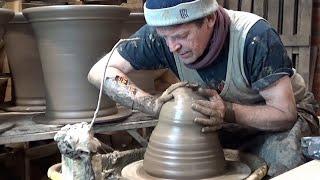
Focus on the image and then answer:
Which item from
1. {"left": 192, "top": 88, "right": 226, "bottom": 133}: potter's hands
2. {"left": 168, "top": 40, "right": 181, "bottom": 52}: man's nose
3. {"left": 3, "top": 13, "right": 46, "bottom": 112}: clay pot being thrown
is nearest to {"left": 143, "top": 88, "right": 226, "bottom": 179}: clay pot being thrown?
{"left": 192, "top": 88, "right": 226, "bottom": 133}: potter's hands

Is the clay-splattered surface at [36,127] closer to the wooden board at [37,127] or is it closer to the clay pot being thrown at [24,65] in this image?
the wooden board at [37,127]

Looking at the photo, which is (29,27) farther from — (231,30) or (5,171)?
(231,30)

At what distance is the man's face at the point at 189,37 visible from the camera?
1456 millimetres

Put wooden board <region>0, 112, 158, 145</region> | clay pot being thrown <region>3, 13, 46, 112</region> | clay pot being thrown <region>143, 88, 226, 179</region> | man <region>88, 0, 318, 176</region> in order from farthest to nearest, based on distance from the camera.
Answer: clay pot being thrown <region>3, 13, 46, 112</region>, wooden board <region>0, 112, 158, 145</region>, man <region>88, 0, 318, 176</region>, clay pot being thrown <region>143, 88, 226, 179</region>

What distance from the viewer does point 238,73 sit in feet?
5.15

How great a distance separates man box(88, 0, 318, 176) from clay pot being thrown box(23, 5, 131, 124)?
0.31 m

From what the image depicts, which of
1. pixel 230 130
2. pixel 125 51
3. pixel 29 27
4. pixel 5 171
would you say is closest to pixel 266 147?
pixel 230 130

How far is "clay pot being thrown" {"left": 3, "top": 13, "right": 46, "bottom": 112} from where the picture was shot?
2229mm

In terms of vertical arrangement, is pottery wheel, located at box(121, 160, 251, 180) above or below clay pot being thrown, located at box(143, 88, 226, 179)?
below

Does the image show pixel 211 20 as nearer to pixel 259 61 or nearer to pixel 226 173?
pixel 259 61

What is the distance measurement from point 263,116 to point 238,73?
17 centimetres

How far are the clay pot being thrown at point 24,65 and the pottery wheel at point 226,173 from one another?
1021mm

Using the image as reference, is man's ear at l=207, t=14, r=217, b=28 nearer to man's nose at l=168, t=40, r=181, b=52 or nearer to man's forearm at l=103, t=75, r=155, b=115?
man's nose at l=168, t=40, r=181, b=52

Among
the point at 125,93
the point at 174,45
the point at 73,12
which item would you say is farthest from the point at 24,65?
the point at 174,45
